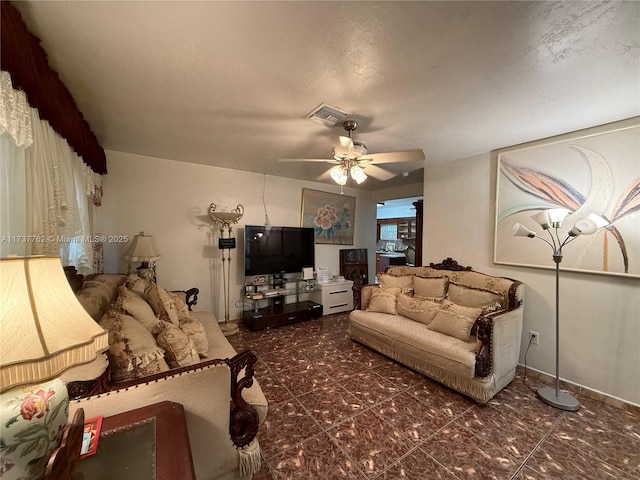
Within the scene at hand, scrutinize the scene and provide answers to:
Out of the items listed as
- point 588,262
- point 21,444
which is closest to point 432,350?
point 588,262

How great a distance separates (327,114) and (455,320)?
89.3 inches

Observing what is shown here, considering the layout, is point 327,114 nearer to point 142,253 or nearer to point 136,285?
point 136,285

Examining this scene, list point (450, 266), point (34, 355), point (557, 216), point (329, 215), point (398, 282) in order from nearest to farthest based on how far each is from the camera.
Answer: point (34, 355) → point (557, 216) → point (450, 266) → point (398, 282) → point (329, 215)

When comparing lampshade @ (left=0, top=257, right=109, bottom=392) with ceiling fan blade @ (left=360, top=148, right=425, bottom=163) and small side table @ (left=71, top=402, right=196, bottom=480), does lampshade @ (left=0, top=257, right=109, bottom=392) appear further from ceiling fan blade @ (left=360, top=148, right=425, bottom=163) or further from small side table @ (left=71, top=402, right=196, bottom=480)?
ceiling fan blade @ (left=360, top=148, right=425, bottom=163)

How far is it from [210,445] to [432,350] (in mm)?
1925

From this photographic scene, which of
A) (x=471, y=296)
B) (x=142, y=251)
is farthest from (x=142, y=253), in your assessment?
(x=471, y=296)

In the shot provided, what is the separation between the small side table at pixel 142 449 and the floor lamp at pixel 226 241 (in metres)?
2.55

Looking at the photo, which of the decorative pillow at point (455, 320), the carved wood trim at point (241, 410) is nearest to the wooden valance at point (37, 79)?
the carved wood trim at point (241, 410)

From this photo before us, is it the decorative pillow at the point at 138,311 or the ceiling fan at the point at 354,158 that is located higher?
the ceiling fan at the point at 354,158

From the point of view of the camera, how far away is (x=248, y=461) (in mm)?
1352

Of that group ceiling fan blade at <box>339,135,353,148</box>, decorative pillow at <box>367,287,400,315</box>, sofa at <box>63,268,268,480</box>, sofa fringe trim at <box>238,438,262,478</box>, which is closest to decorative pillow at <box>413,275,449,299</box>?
decorative pillow at <box>367,287,400,315</box>

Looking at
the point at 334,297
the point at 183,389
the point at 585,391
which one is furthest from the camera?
the point at 334,297

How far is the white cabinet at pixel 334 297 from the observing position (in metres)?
4.32

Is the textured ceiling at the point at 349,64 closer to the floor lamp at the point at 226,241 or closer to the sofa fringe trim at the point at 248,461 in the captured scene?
the floor lamp at the point at 226,241
